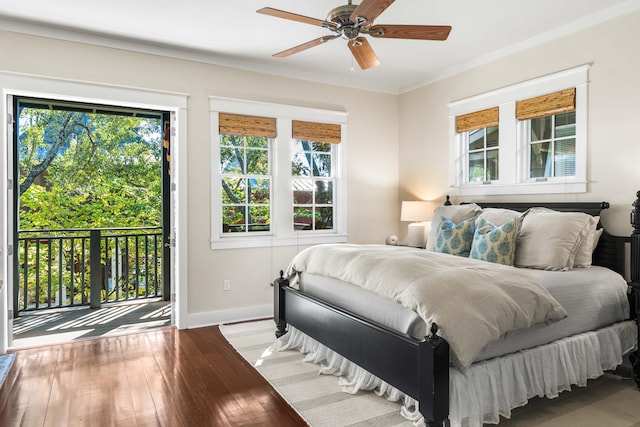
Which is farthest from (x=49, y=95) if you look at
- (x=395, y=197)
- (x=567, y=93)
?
(x=567, y=93)

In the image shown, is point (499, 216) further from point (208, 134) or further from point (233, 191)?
point (208, 134)

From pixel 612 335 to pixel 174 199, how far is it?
3909mm

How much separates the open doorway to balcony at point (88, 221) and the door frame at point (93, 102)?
46 cm

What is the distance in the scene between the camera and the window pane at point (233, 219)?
4527 mm

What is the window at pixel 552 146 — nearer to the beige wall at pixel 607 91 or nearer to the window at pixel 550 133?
the window at pixel 550 133

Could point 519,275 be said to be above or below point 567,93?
below

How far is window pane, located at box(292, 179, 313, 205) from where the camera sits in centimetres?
493

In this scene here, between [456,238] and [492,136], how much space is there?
1518 millimetres

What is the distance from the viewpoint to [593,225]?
3.18 metres

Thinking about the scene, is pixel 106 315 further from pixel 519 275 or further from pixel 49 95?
pixel 519 275

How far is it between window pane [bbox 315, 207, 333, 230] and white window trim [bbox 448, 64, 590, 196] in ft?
4.86

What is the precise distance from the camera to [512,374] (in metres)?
2.28

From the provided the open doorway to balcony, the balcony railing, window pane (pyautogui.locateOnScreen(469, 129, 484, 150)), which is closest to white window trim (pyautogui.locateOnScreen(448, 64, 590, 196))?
window pane (pyautogui.locateOnScreen(469, 129, 484, 150))

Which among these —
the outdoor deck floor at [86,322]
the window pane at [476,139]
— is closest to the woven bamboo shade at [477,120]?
the window pane at [476,139]
